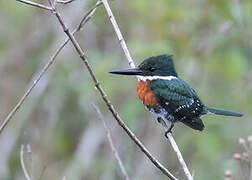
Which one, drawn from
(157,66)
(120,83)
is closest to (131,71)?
(157,66)

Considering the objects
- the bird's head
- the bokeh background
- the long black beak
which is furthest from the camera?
the bokeh background

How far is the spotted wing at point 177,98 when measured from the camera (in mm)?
3904

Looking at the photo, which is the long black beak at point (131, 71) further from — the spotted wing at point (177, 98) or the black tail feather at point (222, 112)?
the black tail feather at point (222, 112)

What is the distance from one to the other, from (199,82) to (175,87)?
0.94 metres

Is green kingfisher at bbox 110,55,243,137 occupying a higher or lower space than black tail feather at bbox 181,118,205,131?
higher

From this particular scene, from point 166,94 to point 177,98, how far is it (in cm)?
9

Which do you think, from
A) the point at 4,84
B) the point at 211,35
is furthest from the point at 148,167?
the point at 4,84

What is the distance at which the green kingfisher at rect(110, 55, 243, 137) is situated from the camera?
3.87m

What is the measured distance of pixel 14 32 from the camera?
18.5 feet

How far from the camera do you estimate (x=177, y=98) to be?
3969 mm

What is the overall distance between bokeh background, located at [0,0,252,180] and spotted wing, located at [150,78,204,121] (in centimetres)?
29

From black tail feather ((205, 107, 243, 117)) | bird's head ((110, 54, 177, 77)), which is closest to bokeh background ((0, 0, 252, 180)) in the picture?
bird's head ((110, 54, 177, 77))

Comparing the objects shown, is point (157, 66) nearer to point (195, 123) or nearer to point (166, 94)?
point (166, 94)

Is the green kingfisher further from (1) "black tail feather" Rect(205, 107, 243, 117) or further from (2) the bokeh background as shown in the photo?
(2) the bokeh background
